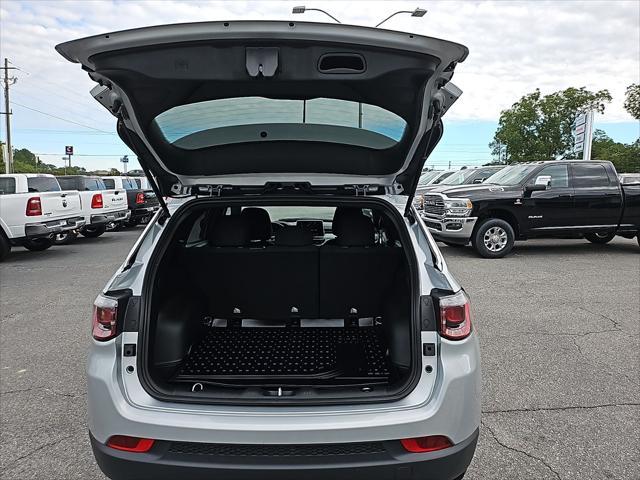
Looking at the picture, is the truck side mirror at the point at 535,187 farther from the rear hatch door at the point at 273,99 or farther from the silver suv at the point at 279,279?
the rear hatch door at the point at 273,99

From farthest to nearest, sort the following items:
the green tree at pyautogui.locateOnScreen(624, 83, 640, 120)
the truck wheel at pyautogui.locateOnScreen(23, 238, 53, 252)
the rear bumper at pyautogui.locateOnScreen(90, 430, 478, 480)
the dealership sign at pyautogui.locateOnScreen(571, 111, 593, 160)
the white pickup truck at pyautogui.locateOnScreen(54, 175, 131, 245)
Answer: the green tree at pyautogui.locateOnScreen(624, 83, 640, 120) → the dealership sign at pyautogui.locateOnScreen(571, 111, 593, 160) → the white pickup truck at pyautogui.locateOnScreen(54, 175, 131, 245) → the truck wheel at pyautogui.locateOnScreen(23, 238, 53, 252) → the rear bumper at pyautogui.locateOnScreen(90, 430, 478, 480)

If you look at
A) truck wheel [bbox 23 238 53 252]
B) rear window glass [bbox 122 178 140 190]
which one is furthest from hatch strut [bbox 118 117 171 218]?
rear window glass [bbox 122 178 140 190]

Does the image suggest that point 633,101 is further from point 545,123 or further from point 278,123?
point 278,123

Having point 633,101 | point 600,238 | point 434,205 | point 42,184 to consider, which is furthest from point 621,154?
point 42,184

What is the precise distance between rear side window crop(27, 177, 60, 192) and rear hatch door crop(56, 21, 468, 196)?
8.74 m

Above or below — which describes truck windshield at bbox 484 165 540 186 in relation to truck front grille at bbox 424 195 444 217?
above

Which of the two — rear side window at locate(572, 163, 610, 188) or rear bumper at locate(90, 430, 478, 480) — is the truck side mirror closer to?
rear side window at locate(572, 163, 610, 188)

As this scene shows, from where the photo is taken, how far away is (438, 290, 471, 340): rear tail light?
2.10 m

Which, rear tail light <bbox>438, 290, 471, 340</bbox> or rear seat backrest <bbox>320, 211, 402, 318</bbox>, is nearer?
rear tail light <bbox>438, 290, 471, 340</bbox>

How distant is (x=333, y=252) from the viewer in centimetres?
325

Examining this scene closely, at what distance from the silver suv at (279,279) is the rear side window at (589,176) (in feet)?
25.8

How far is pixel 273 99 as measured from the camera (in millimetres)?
2230

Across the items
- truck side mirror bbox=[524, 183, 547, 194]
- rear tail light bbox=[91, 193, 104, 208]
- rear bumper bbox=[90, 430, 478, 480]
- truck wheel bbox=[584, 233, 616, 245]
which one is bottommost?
rear bumper bbox=[90, 430, 478, 480]

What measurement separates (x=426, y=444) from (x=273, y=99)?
170cm
